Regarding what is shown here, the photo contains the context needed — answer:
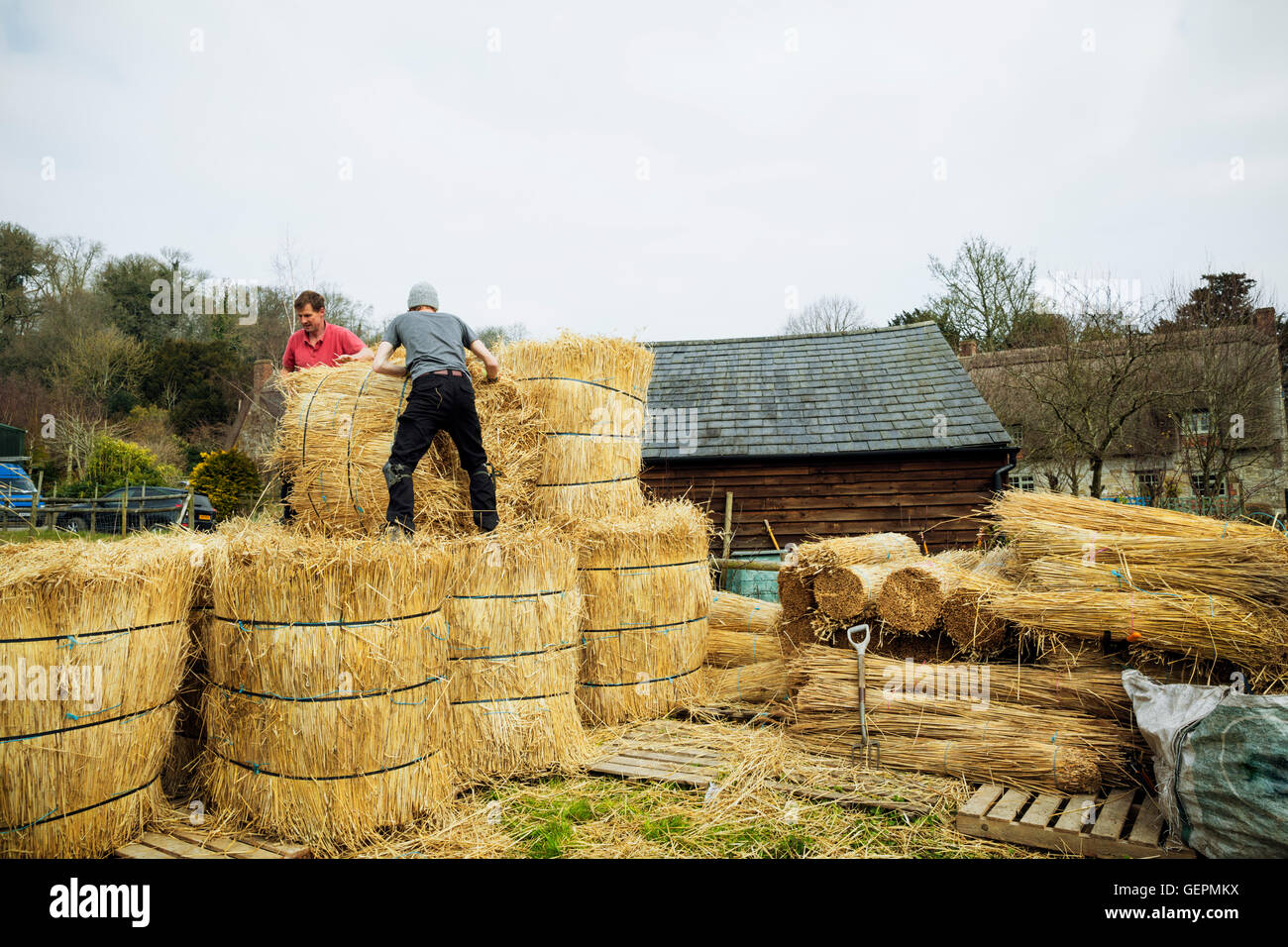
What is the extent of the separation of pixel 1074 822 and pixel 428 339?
436 centimetres

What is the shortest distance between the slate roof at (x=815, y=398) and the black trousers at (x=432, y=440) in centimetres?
863

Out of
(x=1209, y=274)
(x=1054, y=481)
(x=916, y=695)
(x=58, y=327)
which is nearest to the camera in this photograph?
(x=916, y=695)

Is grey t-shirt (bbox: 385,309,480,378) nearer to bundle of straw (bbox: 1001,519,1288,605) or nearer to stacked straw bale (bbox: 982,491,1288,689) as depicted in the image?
stacked straw bale (bbox: 982,491,1288,689)

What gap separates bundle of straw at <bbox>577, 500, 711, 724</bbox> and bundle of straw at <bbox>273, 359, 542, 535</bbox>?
78 centimetres

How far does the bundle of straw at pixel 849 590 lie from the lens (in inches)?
202

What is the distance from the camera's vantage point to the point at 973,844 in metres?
3.72

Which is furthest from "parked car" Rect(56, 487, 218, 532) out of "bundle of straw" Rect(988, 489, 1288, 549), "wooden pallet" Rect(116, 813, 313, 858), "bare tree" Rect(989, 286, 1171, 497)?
"bare tree" Rect(989, 286, 1171, 497)

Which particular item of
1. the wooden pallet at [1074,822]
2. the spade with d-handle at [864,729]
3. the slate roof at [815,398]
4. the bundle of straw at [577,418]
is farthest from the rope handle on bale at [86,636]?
the slate roof at [815,398]

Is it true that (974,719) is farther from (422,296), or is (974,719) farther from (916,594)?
(422,296)

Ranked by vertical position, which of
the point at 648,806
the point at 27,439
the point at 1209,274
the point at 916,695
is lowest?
the point at 648,806

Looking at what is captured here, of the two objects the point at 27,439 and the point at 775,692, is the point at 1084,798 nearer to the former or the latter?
the point at 775,692

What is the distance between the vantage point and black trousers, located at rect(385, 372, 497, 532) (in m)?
4.57

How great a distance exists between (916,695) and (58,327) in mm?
33351
